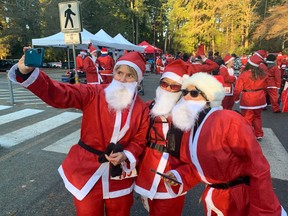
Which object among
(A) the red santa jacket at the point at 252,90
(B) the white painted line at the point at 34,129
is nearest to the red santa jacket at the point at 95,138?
(B) the white painted line at the point at 34,129

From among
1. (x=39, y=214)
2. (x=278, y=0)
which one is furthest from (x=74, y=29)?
(x=278, y=0)

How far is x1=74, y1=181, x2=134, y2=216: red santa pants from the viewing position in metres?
2.08

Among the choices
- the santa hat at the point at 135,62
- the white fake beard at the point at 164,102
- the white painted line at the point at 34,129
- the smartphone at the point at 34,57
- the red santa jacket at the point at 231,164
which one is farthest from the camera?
the white painted line at the point at 34,129

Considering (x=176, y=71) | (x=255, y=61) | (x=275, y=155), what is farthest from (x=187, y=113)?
(x=255, y=61)

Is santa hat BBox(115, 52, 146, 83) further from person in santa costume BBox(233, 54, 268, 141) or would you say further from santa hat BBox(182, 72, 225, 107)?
person in santa costume BBox(233, 54, 268, 141)

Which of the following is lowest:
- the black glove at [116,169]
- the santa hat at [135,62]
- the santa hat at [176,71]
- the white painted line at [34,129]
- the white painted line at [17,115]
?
the white painted line at [34,129]

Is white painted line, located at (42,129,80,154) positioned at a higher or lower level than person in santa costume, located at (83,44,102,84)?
lower

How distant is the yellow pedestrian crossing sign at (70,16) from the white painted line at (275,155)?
5.24 m

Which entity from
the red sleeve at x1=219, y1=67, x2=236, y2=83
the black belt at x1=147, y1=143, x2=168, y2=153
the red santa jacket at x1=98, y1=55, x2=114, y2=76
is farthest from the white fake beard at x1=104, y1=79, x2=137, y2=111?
the red santa jacket at x1=98, y1=55, x2=114, y2=76

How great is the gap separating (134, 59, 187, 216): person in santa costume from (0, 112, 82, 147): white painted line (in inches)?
159

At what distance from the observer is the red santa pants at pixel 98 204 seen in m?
2.08

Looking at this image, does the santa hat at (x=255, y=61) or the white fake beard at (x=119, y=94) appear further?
the santa hat at (x=255, y=61)

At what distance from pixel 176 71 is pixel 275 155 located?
11.9 feet

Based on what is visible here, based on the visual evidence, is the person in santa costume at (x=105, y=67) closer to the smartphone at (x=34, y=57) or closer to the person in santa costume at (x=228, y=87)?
the person in santa costume at (x=228, y=87)
